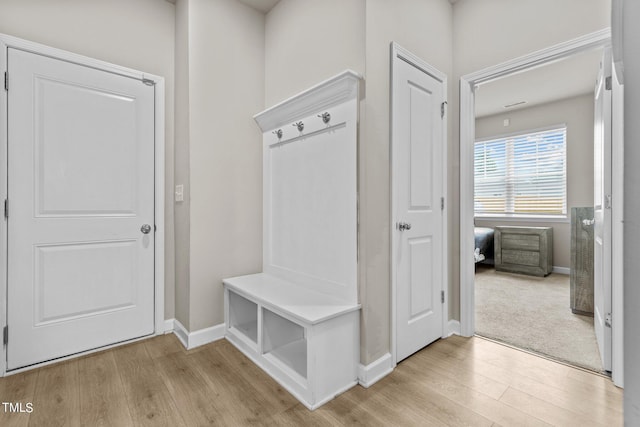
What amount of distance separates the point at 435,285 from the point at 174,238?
212 centimetres

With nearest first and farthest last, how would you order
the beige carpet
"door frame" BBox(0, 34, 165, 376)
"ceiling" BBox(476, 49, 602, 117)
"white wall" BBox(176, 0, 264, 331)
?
"door frame" BBox(0, 34, 165, 376), the beige carpet, "white wall" BBox(176, 0, 264, 331), "ceiling" BBox(476, 49, 602, 117)

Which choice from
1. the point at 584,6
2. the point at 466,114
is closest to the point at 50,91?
the point at 466,114

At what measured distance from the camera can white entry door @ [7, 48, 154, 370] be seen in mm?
1959

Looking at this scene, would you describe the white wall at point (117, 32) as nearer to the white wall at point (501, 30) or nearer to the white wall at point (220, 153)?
the white wall at point (220, 153)

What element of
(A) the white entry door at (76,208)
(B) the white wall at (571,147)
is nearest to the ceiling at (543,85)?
(B) the white wall at (571,147)

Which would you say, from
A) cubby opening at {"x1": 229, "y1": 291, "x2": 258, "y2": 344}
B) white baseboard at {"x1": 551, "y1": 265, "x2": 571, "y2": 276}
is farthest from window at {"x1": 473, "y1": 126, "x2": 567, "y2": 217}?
cubby opening at {"x1": 229, "y1": 291, "x2": 258, "y2": 344}

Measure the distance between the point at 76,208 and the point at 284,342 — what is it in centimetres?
172

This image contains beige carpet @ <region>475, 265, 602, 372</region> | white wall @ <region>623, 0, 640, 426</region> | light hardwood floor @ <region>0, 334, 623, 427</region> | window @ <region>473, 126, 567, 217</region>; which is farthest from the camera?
window @ <region>473, 126, 567, 217</region>

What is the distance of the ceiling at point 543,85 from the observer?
11.8 feet

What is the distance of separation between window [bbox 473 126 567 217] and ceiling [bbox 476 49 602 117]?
59cm

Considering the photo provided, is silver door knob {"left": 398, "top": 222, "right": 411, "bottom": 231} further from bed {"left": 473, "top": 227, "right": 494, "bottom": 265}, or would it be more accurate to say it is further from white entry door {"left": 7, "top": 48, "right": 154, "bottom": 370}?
bed {"left": 473, "top": 227, "right": 494, "bottom": 265}

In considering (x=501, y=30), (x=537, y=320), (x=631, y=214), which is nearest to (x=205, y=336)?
(x=631, y=214)

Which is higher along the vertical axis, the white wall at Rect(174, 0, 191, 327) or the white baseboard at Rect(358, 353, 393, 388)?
the white wall at Rect(174, 0, 191, 327)

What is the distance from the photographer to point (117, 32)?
2.31 m
